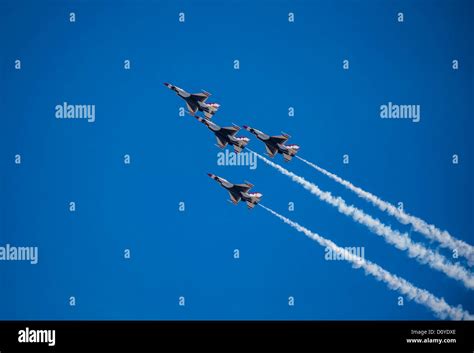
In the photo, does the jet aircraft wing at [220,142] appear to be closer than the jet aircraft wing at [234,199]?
No

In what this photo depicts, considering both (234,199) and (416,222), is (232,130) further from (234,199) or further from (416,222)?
(416,222)

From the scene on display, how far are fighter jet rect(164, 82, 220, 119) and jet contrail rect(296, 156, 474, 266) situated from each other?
13.2ft

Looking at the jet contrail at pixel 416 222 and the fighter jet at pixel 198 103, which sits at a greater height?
the fighter jet at pixel 198 103

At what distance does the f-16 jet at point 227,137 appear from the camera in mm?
54656

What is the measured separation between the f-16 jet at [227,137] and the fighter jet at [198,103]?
0.45 metres

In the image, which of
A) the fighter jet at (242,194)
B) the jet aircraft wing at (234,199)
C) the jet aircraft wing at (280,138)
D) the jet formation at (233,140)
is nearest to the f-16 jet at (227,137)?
the jet formation at (233,140)

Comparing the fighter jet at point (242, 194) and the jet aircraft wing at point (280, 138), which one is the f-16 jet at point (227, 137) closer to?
the jet aircraft wing at point (280, 138)

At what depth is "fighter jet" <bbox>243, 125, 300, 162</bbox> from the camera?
54.4m

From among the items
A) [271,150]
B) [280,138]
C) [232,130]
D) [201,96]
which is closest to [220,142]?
[232,130]

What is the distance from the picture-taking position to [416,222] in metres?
54.1

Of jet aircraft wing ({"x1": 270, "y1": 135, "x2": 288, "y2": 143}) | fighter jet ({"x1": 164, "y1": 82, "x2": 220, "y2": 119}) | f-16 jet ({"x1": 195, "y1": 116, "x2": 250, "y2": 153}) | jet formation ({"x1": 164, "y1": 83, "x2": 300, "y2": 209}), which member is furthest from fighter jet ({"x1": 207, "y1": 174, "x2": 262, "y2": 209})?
fighter jet ({"x1": 164, "y1": 82, "x2": 220, "y2": 119})
